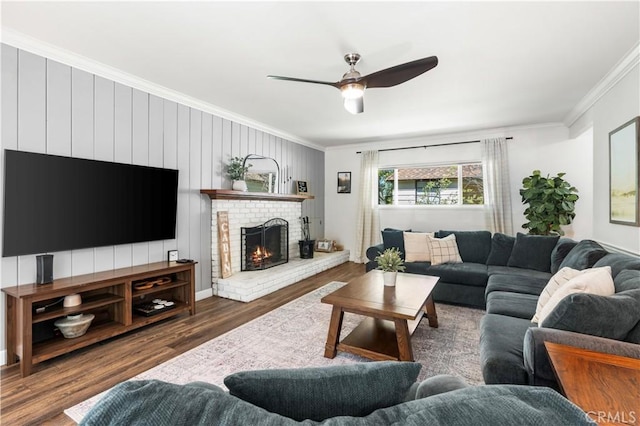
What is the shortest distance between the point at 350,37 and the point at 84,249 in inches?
118

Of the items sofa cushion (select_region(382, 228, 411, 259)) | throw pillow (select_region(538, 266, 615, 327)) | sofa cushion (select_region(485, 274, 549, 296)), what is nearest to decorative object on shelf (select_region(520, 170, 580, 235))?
sofa cushion (select_region(485, 274, 549, 296))

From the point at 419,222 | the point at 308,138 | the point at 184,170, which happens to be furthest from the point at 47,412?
the point at 419,222

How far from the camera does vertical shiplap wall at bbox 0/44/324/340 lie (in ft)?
7.68

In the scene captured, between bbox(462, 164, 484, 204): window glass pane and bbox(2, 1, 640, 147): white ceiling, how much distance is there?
1.69m

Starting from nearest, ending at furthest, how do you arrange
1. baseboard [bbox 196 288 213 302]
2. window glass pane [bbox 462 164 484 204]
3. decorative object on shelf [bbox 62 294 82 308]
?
decorative object on shelf [bbox 62 294 82 308], baseboard [bbox 196 288 213 302], window glass pane [bbox 462 164 484 204]

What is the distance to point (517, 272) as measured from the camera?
11.4 ft

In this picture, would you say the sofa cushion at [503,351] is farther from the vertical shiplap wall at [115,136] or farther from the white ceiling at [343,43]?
the vertical shiplap wall at [115,136]

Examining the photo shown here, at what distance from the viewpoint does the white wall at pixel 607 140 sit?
2535mm

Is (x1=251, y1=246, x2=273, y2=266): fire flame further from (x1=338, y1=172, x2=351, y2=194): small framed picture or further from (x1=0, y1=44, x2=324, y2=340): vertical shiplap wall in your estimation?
(x1=338, y1=172, x2=351, y2=194): small framed picture

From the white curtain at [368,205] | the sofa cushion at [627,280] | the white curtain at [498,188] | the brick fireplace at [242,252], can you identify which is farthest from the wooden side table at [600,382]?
the white curtain at [368,205]

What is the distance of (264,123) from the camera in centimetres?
469

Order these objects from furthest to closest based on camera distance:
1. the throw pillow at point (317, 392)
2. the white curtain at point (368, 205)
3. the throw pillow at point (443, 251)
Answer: the white curtain at point (368, 205), the throw pillow at point (443, 251), the throw pillow at point (317, 392)

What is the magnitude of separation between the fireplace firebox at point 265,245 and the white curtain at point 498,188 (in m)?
3.54

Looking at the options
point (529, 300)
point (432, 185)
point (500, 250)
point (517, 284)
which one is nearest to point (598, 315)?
point (529, 300)
